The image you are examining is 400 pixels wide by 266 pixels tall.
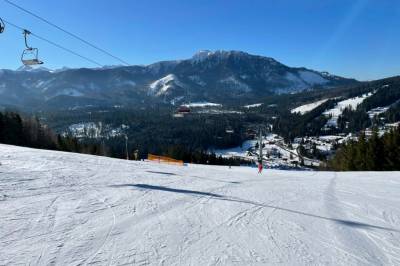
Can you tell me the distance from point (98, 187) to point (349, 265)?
27.0 ft

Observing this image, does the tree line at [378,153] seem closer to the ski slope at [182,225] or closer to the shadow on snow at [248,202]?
the ski slope at [182,225]

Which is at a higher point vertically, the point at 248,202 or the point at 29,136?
the point at 29,136

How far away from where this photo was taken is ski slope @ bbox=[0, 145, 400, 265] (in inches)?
242

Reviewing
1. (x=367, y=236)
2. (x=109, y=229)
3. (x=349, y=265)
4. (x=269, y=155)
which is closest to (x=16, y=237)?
(x=109, y=229)

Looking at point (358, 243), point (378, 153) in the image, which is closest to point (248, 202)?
point (358, 243)

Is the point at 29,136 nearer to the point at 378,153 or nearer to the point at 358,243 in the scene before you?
the point at 378,153

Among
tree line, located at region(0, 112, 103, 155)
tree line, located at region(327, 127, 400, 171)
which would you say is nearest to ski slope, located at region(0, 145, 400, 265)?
tree line, located at region(327, 127, 400, 171)

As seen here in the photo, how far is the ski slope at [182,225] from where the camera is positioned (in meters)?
6.14

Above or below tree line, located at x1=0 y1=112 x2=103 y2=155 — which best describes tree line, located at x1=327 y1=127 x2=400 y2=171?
below

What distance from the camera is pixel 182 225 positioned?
7941 millimetres

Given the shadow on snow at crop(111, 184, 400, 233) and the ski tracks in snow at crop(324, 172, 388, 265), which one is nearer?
the ski tracks in snow at crop(324, 172, 388, 265)

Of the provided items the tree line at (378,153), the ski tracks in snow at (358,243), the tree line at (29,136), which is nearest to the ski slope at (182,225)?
the ski tracks in snow at (358,243)

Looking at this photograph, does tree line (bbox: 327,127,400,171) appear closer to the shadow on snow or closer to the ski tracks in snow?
the shadow on snow

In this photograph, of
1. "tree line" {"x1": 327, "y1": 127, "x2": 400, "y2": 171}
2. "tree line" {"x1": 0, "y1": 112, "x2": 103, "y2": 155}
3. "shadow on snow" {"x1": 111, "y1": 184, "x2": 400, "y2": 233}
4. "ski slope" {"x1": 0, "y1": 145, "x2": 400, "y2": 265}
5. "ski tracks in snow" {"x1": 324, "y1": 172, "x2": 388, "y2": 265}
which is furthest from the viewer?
"tree line" {"x1": 0, "y1": 112, "x2": 103, "y2": 155}
